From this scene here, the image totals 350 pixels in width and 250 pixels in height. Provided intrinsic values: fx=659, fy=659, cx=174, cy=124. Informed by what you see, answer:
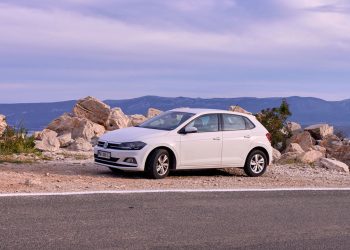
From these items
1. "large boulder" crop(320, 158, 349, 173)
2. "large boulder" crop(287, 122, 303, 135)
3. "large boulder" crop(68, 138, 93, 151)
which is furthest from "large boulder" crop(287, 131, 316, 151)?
"large boulder" crop(68, 138, 93, 151)

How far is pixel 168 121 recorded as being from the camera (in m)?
15.1

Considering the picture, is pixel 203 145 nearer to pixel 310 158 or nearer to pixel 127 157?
pixel 127 157

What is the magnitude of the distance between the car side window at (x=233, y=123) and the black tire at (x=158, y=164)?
5.83 feet

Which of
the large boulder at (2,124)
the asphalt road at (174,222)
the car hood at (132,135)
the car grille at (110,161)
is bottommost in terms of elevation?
the asphalt road at (174,222)

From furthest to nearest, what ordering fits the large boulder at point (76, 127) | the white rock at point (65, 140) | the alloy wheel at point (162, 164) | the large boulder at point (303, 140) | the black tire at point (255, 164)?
the large boulder at point (303, 140) < the large boulder at point (76, 127) < the white rock at point (65, 140) < the black tire at point (255, 164) < the alloy wheel at point (162, 164)

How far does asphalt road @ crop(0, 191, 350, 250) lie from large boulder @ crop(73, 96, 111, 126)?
1936 centimetres

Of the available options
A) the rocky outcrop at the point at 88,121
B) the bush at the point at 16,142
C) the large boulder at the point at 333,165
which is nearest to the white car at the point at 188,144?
the large boulder at the point at 333,165

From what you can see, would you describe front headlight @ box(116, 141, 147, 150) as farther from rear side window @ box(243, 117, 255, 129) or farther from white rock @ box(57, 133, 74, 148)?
white rock @ box(57, 133, 74, 148)

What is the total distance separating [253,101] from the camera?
69438 millimetres

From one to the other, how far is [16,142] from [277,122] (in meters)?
17.4

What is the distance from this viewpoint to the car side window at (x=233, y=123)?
15297mm

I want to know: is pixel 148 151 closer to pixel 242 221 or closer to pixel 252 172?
pixel 252 172

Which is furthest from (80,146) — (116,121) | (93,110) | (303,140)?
(303,140)

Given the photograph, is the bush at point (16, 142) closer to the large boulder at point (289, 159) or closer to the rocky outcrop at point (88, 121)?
the rocky outcrop at point (88, 121)
